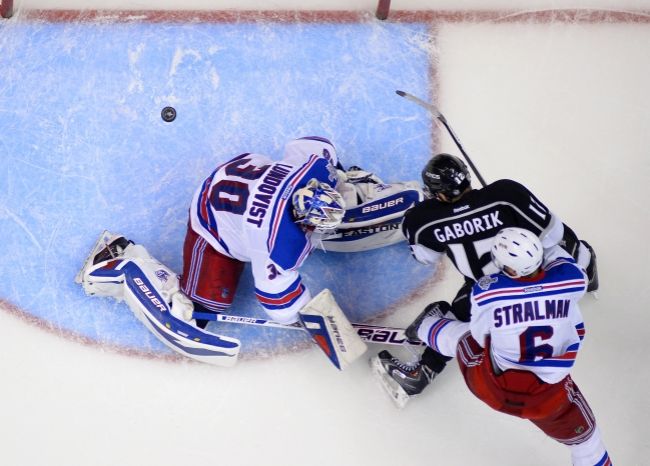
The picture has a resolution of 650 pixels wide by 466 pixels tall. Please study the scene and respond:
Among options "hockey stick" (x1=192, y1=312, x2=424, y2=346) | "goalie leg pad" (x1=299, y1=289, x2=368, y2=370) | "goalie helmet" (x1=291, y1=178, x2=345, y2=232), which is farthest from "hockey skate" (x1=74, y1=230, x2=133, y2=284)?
"goalie helmet" (x1=291, y1=178, x2=345, y2=232)

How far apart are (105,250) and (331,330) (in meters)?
1.17

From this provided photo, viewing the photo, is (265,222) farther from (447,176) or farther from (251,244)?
(447,176)

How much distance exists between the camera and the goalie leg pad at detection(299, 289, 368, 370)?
3.55 metres

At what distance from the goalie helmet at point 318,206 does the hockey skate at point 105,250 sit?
1103mm

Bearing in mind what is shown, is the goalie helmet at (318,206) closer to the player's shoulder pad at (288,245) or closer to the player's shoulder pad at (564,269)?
the player's shoulder pad at (288,245)

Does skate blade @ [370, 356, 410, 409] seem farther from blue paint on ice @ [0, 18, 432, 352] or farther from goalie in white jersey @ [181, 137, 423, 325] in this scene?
goalie in white jersey @ [181, 137, 423, 325]

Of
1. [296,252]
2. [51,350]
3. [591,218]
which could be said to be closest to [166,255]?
[51,350]

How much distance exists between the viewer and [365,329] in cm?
382

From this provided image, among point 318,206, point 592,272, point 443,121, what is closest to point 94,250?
point 318,206

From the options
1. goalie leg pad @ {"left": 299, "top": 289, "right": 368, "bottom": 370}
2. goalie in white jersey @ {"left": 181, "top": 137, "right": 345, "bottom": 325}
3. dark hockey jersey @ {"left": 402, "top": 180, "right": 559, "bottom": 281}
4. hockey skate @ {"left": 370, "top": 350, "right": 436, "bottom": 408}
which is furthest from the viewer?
hockey skate @ {"left": 370, "top": 350, "right": 436, "bottom": 408}

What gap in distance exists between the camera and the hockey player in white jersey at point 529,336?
296 cm

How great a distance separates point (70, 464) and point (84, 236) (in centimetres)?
107

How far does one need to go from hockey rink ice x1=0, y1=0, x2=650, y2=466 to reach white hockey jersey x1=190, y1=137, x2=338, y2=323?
514mm

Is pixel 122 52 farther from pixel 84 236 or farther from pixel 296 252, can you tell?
pixel 296 252
